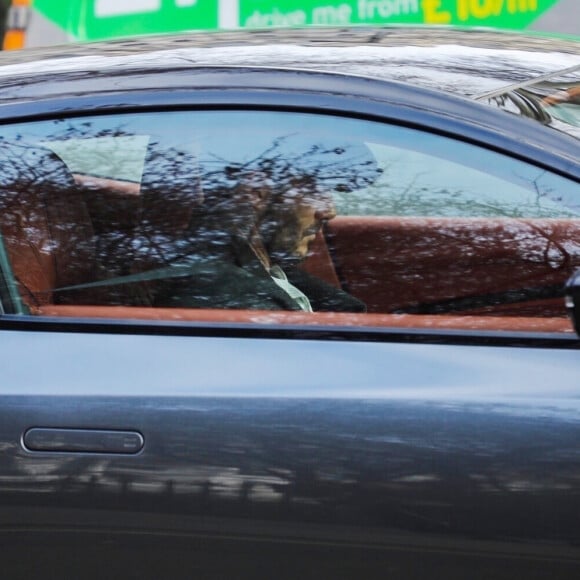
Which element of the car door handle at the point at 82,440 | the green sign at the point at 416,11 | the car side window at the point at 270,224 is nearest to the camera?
the car door handle at the point at 82,440

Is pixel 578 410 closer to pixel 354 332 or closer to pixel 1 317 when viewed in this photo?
pixel 354 332

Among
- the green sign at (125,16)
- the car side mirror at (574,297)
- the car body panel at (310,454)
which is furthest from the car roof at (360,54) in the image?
the green sign at (125,16)

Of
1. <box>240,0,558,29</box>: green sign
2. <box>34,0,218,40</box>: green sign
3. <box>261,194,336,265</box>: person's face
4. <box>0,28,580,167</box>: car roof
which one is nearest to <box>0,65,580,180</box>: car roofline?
<box>0,28,580,167</box>: car roof

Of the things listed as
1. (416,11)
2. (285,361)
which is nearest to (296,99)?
(285,361)

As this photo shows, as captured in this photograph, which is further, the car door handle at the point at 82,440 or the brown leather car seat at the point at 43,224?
the brown leather car seat at the point at 43,224

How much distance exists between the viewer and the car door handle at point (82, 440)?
191 centimetres

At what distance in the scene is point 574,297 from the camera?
5.82 ft

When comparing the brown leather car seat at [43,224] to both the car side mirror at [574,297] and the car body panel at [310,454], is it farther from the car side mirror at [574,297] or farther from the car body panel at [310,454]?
the car side mirror at [574,297]

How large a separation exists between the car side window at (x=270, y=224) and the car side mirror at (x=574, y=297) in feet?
0.65

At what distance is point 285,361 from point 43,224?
2.04 feet

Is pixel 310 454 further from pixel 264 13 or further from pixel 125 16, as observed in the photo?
pixel 125 16

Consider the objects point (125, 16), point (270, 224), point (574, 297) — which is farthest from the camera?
point (125, 16)

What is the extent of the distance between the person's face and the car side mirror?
1.77 ft

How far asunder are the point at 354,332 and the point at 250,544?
0.40 m
